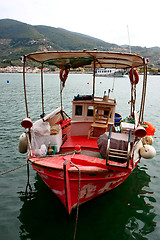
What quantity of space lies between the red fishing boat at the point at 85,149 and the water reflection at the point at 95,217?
0.61 metres

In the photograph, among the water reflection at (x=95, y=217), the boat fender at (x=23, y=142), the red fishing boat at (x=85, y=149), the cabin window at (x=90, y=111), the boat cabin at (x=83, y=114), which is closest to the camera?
the red fishing boat at (x=85, y=149)

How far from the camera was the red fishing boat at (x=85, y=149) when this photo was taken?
5531mm

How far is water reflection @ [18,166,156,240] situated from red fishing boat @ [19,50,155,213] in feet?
2.02

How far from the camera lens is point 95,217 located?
6219 millimetres

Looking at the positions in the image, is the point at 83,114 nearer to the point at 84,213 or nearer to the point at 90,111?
the point at 90,111

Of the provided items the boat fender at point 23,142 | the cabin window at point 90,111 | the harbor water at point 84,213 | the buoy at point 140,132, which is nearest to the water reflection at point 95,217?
the harbor water at point 84,213

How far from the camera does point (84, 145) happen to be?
780 centimetres

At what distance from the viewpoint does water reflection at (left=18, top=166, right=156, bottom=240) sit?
5.65 m

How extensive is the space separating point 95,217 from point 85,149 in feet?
8.03

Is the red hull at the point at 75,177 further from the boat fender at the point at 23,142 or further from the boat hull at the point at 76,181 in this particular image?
the boat fender at the point at 23,142

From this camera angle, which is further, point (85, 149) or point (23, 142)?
point (85, 149)

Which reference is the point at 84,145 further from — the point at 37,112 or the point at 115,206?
the point at 37,112

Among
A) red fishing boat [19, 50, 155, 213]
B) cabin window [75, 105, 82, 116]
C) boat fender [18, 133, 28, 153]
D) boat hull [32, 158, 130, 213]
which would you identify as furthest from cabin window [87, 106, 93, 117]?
boat hull [32, 158, 130, 213]

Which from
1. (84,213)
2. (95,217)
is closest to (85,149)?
(84,213)
